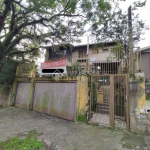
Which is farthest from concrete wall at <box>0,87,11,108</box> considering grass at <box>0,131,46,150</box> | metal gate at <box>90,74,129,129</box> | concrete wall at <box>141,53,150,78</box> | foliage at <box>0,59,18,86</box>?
concrete wall at <box>141,53,150,78</box>

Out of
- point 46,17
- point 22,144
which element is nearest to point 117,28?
point 46,17

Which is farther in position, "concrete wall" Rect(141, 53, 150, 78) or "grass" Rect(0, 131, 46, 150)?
"concrete wall" Rect(141, 53, 150, 78)

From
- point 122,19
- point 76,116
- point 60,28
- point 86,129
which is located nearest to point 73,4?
point 60,28

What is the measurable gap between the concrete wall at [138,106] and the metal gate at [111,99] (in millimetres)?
186

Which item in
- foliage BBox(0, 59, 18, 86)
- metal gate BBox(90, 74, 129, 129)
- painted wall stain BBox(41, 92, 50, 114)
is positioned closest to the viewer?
metal gate BBox(90, 74, 129, 129)

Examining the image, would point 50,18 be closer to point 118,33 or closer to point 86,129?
point 118,33

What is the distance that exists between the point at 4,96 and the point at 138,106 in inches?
364

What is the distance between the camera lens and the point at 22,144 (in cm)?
302

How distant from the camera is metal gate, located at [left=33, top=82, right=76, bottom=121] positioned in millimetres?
5312

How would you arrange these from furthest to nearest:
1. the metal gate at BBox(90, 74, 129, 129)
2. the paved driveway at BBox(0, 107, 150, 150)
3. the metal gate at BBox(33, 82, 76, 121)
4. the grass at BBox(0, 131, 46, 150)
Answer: the metal gate at BBox(33, 82, 76, 121) < the metal gate at BBox(90, 74, 129, 129) < the paved driveway at BBox(0, 107, 150, 150) < the grass at BBox(0, 131, 46, 150)

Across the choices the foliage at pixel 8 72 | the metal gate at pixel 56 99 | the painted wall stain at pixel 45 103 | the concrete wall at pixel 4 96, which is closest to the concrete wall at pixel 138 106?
the metal gate at pixel 56 99

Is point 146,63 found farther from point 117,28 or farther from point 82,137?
point 82,137

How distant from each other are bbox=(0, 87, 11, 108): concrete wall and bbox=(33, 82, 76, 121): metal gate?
3119mm

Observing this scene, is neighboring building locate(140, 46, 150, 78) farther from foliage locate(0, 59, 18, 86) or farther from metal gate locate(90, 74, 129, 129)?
foliage locate(0, 59, 18, 86)
